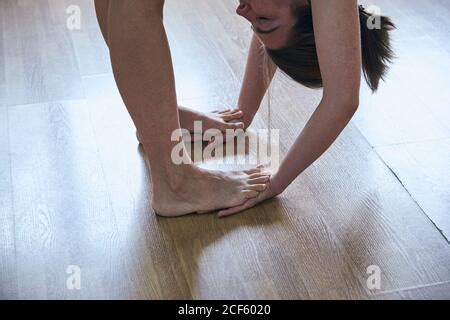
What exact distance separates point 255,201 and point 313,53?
15.0 inches

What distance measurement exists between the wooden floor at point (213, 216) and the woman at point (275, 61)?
0.07 meters

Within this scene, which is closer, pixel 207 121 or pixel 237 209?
pixel 237 209

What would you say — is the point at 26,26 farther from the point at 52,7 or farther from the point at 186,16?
Answer: the point at 186,16

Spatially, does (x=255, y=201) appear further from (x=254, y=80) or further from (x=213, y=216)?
(x=254, y=80)

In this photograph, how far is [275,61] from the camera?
→ 4.97 ft

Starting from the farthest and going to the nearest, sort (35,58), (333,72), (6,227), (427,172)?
(35,58), (427,172), (6,227), (333,72)

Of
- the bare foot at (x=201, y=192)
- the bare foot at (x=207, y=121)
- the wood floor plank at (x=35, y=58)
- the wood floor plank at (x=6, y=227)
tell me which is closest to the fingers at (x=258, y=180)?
the bare foot at (x=201, y=192)

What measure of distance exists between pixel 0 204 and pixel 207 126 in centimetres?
56

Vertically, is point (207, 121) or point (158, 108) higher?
point (158, 108)

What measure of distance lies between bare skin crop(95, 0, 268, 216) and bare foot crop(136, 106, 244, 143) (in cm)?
22

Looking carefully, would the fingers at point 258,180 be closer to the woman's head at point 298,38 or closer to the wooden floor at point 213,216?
the wooden floor at point 213,216

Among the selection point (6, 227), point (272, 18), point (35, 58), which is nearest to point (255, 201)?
point (272, 18)

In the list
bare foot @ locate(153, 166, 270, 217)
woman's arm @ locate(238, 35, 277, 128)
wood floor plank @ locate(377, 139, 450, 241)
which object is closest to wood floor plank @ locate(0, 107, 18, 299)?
bare foot @ locate(153, 166, 270, 217)

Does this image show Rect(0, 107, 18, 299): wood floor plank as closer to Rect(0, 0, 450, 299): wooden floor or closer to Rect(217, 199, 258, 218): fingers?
Rect(0, 0, 450, 299): wooden floor
